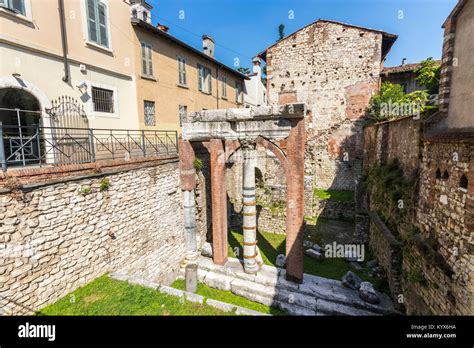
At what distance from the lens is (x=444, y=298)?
4234mm

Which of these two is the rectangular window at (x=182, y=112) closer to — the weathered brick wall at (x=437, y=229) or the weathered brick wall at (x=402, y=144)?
the weathered brick wall at (x=402, y=144)

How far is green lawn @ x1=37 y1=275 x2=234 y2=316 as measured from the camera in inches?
207

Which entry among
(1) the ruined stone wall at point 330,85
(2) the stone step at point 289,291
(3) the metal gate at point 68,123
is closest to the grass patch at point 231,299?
(2) the stone step at point 289,291

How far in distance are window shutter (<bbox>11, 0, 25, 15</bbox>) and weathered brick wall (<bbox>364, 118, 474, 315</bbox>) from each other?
12162mm

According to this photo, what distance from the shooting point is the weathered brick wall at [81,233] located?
4.85 metres

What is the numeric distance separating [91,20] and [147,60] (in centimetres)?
315

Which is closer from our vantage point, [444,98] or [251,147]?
[444,98]

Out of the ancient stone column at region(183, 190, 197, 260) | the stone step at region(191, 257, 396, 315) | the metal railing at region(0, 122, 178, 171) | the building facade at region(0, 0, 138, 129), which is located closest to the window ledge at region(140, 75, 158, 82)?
the building facade at region(0, 0, 138, 129)

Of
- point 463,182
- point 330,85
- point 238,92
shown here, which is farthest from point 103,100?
point 330,85

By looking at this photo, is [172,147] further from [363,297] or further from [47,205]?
[363,297]

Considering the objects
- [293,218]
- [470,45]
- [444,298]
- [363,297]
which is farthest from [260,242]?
[470,45]

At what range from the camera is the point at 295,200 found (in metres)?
7.22

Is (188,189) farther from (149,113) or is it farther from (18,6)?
(18,6)
